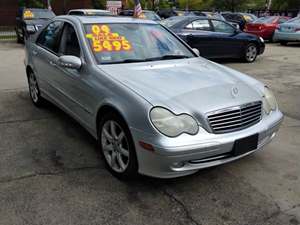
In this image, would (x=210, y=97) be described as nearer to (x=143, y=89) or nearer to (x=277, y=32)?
(x=143, y=89)

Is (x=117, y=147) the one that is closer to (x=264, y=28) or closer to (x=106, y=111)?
(x=106, y=111)

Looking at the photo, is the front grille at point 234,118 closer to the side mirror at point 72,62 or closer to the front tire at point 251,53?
the side mirror at point 72,62

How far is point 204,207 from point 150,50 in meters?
2.07

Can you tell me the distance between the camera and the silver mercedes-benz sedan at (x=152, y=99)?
3.09 meters

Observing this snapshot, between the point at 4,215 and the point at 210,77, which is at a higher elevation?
the point at 210,77

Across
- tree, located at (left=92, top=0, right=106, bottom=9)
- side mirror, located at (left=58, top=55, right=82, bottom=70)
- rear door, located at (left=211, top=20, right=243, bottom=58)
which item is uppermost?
side mirror, located at (left=58, top=55, right=82, bottom=70)

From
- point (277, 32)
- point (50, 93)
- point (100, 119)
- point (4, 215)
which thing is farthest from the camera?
point (277, 32)

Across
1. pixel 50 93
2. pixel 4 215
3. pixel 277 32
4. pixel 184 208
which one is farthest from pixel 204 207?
pixel 277 32

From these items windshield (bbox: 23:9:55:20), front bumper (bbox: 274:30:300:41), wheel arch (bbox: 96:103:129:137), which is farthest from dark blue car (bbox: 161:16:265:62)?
wheel arch (bbox: 96:103:129:137)

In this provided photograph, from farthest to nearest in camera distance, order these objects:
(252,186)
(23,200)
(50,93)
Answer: (50,93) < (252,186) < (23,200)

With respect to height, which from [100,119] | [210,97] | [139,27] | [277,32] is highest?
[139,27]

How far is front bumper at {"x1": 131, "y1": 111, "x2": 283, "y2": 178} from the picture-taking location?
3.00m

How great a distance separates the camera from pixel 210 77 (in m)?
3.82

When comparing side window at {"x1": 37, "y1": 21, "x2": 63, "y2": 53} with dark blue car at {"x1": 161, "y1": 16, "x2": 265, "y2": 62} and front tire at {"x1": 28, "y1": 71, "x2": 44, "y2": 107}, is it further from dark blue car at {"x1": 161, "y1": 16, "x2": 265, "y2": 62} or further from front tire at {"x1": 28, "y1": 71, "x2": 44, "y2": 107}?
dark blue car at {"x1": 161, "y1": 16, "x2": 265, "y2": 62}
